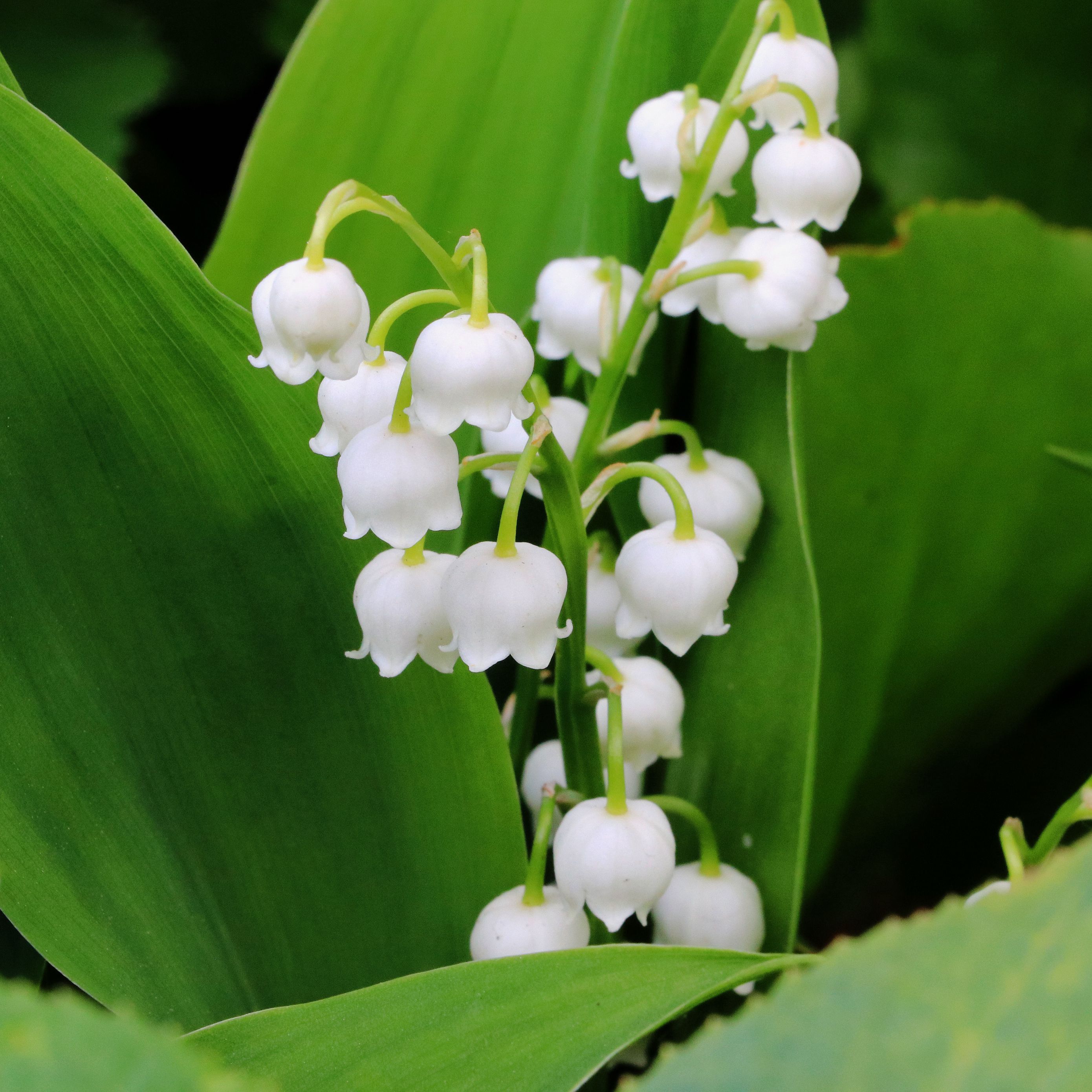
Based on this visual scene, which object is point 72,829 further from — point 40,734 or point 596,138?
point 596,138

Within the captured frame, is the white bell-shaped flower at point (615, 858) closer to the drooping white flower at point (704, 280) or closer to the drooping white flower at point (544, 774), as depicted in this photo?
the drooping white flower at point (544, 774)

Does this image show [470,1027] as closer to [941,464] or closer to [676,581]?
[676,581]

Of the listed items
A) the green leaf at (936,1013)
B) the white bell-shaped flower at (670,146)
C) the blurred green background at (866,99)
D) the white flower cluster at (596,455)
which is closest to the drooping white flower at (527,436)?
the white flower cluster at (596,455)

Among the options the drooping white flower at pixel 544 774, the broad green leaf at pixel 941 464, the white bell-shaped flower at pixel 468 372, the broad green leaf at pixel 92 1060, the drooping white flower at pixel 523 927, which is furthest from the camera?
the broad green leaf at pixel 941 464

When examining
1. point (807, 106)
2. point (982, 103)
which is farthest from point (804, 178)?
point (982, 103)

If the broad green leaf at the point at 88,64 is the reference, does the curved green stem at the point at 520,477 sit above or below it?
below

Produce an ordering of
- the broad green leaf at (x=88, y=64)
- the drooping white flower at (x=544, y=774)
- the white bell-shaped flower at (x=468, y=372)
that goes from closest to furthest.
A: 1. the white bell-shaped flower at (x=468, y=372)
2. the drooping white flower at (x=544, y=774)
3. the broad green leaf at (x=88, y=64)
